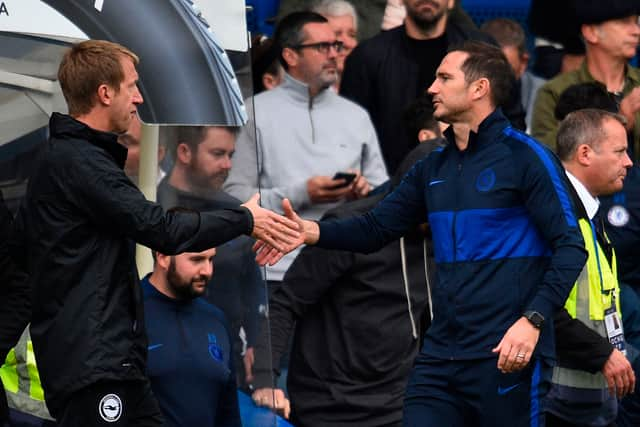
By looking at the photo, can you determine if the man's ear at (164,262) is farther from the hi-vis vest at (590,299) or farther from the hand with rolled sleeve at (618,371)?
the hand with rolled sleeve at (618,371)

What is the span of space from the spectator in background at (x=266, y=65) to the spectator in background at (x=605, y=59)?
4.92ft

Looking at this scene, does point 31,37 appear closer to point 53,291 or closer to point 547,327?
point 53,291

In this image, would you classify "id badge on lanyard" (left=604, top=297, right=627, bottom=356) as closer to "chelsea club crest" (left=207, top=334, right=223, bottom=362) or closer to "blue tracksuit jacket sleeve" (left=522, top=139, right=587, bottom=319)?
"blue tracksuit jacket sleeve" (left=522, top=139, right=587, bottom=319)

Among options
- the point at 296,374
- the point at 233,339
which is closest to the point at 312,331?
the point at 296,374

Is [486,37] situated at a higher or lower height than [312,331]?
higher

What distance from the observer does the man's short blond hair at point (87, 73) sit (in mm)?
5789

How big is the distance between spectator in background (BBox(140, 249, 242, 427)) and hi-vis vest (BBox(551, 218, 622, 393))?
1341 millimetres

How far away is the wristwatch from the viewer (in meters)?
5.87

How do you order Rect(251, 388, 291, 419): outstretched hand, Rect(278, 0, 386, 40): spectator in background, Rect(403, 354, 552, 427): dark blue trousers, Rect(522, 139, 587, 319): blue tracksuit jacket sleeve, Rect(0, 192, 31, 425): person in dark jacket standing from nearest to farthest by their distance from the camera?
Rect(0, 192, 31, 425): person in dark jacket standing < Rect(522, 139, 587, 319): blue tracksuit jacket sleeve < Rect(403, 354, 552, 427): dark blue trousers < Rect(251, 388, 291, 419): outstretched hand < Rect(278, 0, 386, 40): spectator in background

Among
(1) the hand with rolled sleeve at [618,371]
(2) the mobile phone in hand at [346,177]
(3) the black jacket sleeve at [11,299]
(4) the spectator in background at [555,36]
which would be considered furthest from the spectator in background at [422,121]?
(3) the black jacket sleeve at [11,299]

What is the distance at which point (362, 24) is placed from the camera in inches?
423

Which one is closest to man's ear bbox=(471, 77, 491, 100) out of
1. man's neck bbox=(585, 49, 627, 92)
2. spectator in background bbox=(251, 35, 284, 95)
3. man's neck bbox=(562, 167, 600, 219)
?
man's neck bbox=(562, 167, 600, 219)

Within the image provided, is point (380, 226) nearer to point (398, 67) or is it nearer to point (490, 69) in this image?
point (490, 69)

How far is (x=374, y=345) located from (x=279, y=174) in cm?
124
